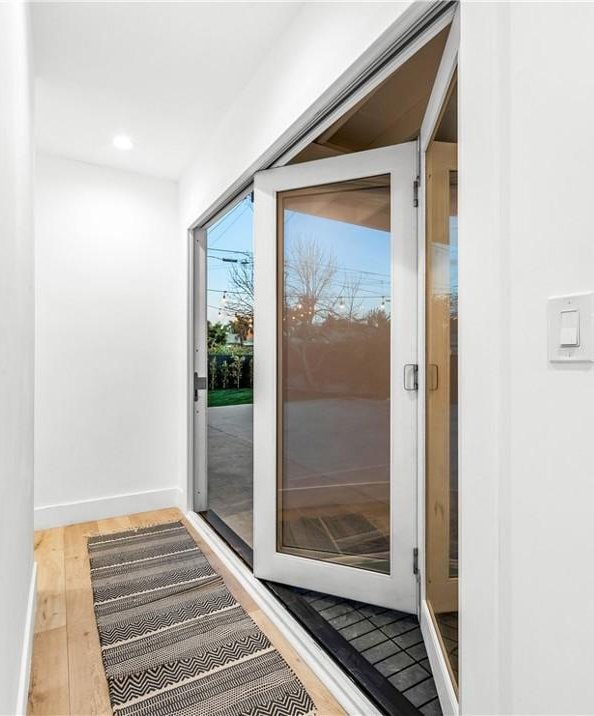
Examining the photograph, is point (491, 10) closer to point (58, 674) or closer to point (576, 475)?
point (576, 475)

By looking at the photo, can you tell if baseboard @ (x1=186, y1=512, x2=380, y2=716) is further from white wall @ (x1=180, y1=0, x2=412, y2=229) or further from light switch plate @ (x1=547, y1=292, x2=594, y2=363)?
white wall @ (x1=180, y1=0, x2=412, y2=229)

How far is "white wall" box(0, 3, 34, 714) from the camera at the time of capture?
1079mm

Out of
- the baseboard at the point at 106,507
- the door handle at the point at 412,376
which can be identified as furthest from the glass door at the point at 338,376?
the baseboard at the point at 106,507

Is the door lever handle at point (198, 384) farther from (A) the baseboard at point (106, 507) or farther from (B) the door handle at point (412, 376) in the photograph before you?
(B) the door handle at point (412, 376)

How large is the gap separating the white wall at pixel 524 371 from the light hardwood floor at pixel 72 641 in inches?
35.4

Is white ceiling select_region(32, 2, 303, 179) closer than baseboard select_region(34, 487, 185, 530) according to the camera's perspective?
Yes

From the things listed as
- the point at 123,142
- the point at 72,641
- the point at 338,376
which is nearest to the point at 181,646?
the point at 72,641

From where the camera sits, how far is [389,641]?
178cm

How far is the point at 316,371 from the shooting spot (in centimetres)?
220

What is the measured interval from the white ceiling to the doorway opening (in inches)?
21.6

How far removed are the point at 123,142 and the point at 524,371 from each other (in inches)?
118

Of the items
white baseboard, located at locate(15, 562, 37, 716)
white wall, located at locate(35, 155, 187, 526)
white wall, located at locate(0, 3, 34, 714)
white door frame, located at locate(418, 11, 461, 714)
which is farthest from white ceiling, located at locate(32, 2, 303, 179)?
white baseboard, located at locate(15, 562, 37, 716)

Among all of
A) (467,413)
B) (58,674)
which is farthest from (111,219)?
(467,413)

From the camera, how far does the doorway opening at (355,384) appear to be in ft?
5.75
